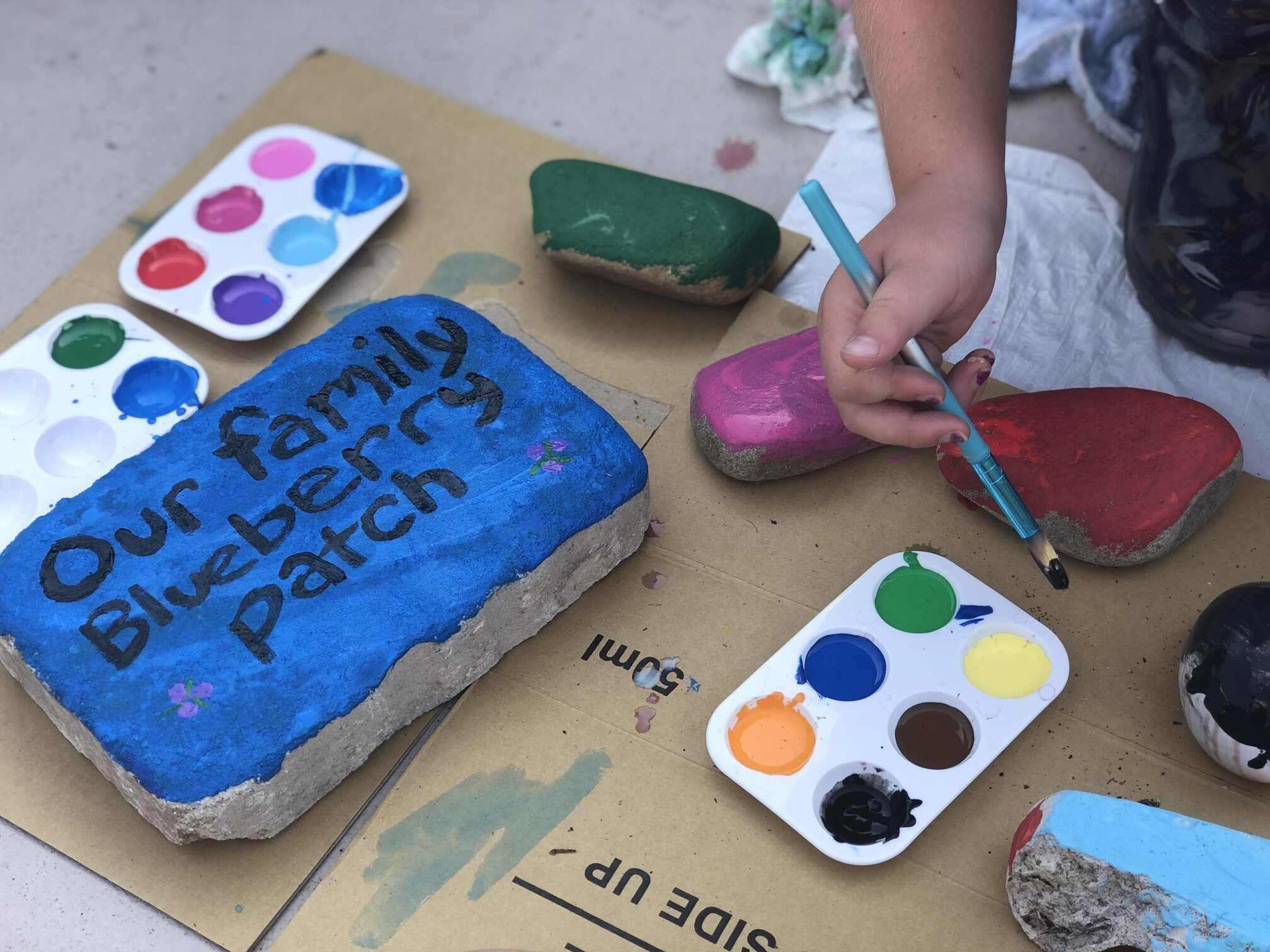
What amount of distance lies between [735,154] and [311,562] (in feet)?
3.04

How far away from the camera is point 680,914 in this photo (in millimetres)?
1108

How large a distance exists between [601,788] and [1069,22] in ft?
4.29

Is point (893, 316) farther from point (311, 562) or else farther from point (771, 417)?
point (311, 562)

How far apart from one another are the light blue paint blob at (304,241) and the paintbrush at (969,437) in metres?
0.70

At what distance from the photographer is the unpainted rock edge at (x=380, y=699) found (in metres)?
1.10

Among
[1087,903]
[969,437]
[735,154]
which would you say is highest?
[969,437]

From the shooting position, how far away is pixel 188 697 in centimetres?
111

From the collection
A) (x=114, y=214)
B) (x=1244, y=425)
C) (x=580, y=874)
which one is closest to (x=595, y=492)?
(x=580, y=874)

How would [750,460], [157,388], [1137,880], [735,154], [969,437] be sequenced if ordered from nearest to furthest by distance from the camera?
[1137,880], [969,437], [750,460], [157,388], [735,154]

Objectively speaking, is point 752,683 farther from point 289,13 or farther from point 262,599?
point 289,13

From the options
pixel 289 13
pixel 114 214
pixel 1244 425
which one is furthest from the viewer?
pixel 289 13

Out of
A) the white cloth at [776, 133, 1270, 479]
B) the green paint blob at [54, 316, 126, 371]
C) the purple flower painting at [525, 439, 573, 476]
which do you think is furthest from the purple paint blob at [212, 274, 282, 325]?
the white cloth at [776, 133, 1270, 479]

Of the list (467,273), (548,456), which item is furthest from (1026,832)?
(467,273)

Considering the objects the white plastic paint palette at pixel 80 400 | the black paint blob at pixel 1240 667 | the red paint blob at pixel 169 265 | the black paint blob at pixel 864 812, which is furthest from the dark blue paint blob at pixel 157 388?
the black paint blob at pixel 1240 667
